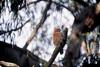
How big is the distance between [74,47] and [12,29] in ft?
10.5

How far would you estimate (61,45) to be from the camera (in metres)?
4.86

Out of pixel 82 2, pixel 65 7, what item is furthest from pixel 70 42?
pixel 65 7

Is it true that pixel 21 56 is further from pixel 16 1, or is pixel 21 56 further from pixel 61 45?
pixel 61 45

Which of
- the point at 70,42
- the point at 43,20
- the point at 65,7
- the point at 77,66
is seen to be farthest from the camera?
the point at 43,20

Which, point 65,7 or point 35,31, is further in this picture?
point 35,31

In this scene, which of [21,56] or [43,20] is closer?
[21,56]

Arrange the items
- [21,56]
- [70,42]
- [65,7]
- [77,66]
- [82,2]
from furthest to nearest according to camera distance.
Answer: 1. [65,7]
2. [21,56]
3. [82,2]
4. [77,66]
5. [70,42]

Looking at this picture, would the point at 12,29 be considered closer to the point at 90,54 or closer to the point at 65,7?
the point at 65,7

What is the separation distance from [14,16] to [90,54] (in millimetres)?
2198

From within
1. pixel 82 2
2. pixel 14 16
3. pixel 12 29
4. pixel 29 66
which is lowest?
pixel 29 66

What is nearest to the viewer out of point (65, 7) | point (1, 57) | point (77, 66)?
point (77, 66)

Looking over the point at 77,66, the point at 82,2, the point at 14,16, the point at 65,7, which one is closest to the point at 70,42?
the point at 77,66

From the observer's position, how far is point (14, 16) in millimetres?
7016

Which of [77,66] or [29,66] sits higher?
[77,66]
